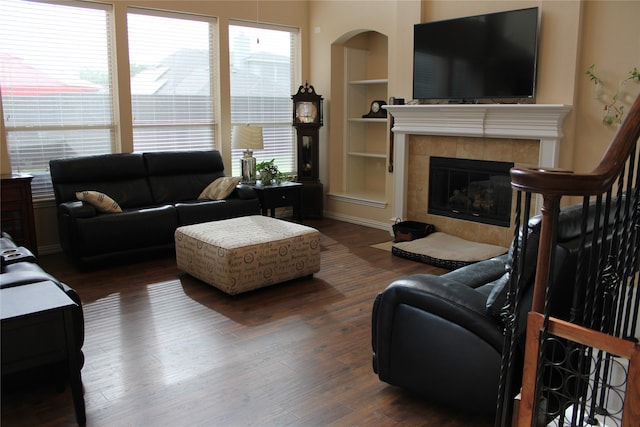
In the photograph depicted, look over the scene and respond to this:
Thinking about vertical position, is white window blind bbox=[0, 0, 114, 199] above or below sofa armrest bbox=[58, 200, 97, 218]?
above

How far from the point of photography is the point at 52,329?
2.36m

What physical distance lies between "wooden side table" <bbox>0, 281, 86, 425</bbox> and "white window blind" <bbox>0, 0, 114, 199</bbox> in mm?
3350

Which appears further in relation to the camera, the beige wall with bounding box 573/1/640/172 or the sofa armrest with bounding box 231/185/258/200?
the sofa armrest with bounding box 231/185/258/200

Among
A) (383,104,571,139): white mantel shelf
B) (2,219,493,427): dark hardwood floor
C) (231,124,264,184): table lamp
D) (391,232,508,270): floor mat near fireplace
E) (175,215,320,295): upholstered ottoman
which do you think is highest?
(383,104,571,139): white mantel shelf

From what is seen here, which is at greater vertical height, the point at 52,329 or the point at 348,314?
the point at 52,329

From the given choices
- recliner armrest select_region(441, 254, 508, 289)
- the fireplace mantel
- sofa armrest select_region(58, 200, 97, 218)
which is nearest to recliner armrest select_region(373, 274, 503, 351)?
recliner armrest select_region(441, 254, 508, 289)

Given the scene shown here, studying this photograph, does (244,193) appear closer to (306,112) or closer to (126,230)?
(126,230)

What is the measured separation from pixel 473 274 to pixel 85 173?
3963mm

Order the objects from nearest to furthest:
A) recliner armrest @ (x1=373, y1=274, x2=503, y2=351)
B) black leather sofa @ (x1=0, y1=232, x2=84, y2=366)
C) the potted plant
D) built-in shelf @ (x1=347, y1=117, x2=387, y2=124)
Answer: recliner armrest @ (x1=373, y1=274, x2=503, y2=351) → black leather sofa @ (x1=0, y1=232, x2=84, y2=366) → the potted plant → built-in shelf @ (x1=347, y1=117, x2=387, y2=124)

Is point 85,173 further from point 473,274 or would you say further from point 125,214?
point 473,274

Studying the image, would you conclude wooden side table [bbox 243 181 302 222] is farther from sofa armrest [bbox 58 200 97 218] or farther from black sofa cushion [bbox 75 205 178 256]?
sofa armrest [bbox 58 200 97 218]

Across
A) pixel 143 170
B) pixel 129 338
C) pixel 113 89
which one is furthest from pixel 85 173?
pixel 129 338

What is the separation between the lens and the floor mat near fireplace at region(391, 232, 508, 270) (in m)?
5.00

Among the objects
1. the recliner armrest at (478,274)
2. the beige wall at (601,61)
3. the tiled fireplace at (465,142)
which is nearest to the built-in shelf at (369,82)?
the tiled fireplace at (465,142)
